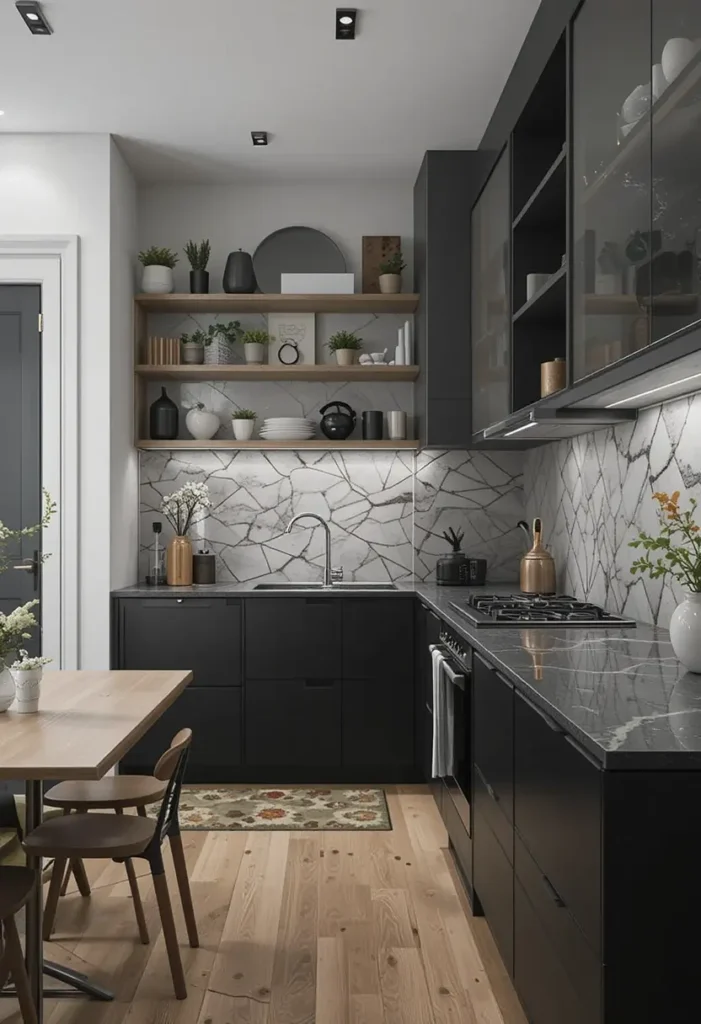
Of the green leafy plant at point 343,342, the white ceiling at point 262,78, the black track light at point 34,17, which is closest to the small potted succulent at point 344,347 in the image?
the green leafy plant at point 343,342

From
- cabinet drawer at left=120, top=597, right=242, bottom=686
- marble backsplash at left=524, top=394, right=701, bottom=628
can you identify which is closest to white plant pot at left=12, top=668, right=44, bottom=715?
marble backsplash at left=524, top=394, right=701, bottom=628

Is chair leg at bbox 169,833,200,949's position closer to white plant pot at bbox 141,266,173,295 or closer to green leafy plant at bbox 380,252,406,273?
white plant pot at bbox 141,266,173,295

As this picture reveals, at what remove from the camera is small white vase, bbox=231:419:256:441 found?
4957mm

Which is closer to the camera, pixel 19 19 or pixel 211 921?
pixel 211 921

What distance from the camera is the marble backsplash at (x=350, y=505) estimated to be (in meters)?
5.11

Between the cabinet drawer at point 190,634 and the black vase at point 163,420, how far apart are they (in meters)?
0.92

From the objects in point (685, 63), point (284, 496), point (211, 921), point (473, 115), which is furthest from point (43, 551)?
point (685, 63)

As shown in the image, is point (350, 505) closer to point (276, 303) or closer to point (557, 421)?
point (276, 303)

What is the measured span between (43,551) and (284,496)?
1.27 m

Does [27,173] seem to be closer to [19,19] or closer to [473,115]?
[19,19]

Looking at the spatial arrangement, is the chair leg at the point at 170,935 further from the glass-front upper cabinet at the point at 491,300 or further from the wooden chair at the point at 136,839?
the glass-front upper cabinet at the point at 491,300

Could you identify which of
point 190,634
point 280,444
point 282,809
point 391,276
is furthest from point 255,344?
point 282,809

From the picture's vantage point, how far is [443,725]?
128 inches

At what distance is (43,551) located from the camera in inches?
177
